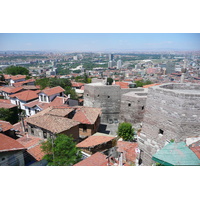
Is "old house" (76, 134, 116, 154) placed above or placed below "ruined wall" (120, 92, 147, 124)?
below

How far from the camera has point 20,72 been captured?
125 ft

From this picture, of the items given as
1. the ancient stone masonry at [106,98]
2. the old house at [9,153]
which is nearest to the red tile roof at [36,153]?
the old house at [9,153]

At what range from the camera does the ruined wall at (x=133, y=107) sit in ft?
37.9

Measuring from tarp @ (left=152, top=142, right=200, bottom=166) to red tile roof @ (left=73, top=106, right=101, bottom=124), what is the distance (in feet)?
23.8

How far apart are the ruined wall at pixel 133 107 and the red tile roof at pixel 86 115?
2261mm

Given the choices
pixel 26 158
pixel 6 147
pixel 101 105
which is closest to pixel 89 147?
pixel 26 158

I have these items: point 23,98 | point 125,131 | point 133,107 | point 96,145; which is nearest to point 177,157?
point 96,145

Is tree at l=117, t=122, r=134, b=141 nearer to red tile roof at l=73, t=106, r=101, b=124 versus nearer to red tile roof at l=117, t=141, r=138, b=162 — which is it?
red tile roof at l=117, t=141, r=138, b=162

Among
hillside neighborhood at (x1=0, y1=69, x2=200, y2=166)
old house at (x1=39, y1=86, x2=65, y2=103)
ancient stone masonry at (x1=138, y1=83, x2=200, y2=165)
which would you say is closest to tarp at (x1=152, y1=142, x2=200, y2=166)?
hillside neighborhood at (x1=0, y1=69, x2=200, y2=166)

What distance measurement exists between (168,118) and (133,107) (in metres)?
6.35

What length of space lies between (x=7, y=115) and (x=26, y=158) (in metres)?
7.97

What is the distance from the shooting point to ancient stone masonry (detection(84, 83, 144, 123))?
46.0 feet

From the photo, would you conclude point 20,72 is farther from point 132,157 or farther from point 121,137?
point 132,157

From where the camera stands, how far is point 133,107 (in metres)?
11.8
